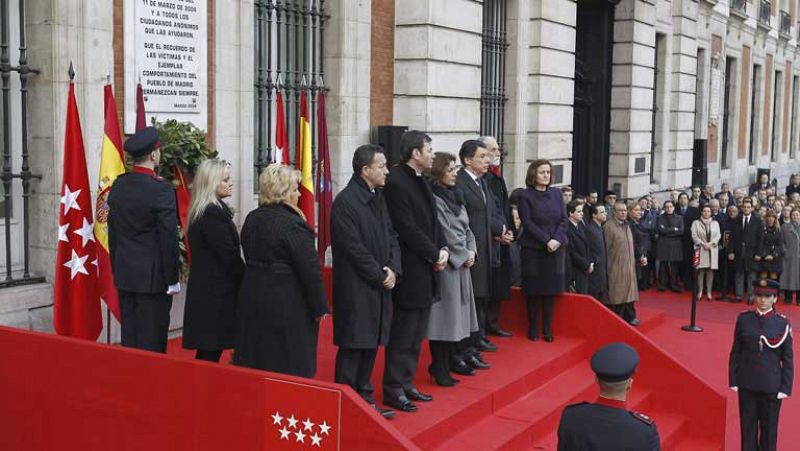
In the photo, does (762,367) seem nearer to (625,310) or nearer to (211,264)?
(211,264)

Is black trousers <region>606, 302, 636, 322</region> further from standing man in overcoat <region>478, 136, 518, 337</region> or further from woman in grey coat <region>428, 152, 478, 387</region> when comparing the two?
woman in grey coat <region>428, 152, 478, 387</region>

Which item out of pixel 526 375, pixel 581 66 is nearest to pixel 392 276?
pixel 526 375

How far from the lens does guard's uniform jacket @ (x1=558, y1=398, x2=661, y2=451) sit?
4098 millimetres

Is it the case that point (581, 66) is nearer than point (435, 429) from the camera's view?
No

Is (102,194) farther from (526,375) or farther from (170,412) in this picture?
(526,375)

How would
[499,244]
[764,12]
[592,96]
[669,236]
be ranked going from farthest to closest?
[764,12] → [592,96] → [669,236] → [499,244]

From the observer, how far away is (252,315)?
6.07 m

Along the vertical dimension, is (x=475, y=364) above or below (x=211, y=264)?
below

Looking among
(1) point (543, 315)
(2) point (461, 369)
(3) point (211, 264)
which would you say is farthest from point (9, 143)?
(1) point (543, 315)

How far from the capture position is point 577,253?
11227mm

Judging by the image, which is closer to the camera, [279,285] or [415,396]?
[279,285]

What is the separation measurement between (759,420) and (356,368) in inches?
150

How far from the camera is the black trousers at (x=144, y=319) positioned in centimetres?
649

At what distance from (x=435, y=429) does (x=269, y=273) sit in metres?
1.73
